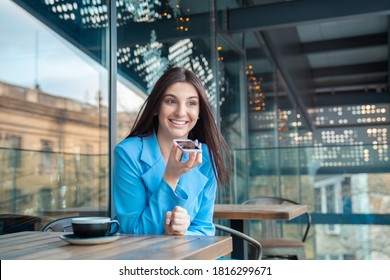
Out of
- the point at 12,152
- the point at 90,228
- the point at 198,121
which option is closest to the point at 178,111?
the point at 198,121

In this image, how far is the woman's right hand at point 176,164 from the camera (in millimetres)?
1179

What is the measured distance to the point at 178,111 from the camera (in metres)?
1.38

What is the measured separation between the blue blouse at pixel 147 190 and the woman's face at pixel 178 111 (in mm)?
61

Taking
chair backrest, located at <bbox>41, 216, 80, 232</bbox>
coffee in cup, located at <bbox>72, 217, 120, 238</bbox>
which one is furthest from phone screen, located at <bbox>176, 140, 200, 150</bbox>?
chair backrest, located at <bbox>41, 216, 80, 232</bbox>

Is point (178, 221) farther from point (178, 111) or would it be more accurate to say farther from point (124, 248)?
point (178, 111)

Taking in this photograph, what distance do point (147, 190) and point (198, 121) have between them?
322 mm

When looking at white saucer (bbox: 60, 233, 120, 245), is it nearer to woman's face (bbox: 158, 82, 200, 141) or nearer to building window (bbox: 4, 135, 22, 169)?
woman's face (bbox: 158, 82, 200, 141)

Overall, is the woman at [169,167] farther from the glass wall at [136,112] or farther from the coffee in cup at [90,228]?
the glass wall at [136,112]

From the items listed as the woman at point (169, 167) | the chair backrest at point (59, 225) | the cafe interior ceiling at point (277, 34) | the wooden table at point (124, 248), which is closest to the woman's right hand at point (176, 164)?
the woman at point (169, 167)

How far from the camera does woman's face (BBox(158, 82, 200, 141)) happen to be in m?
1.39
